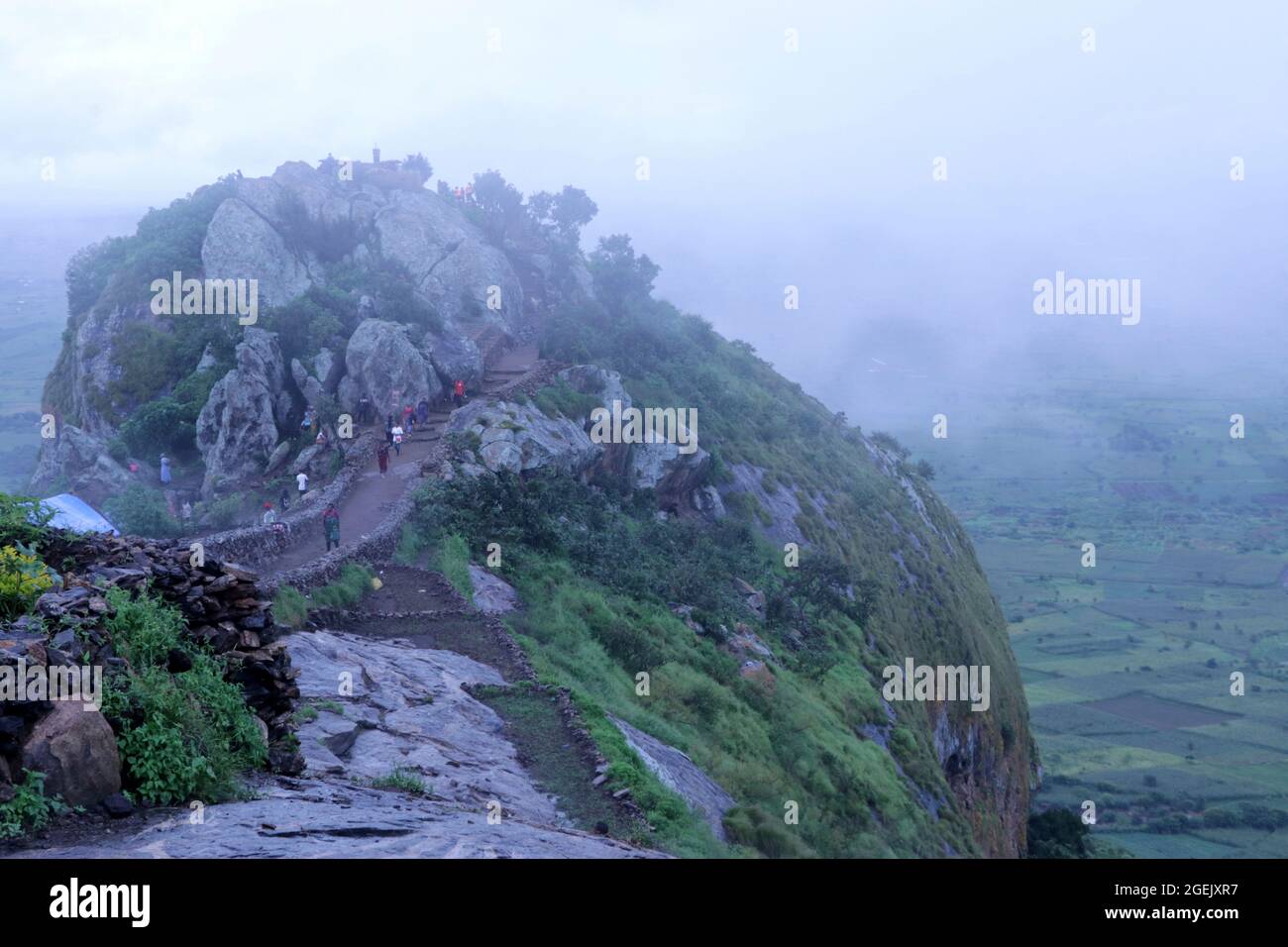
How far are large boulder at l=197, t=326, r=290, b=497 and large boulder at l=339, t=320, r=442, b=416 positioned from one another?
2754 mm

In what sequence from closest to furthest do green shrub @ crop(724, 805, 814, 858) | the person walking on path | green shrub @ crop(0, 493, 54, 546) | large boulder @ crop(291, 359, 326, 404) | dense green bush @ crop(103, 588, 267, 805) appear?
dense green bush @ crop(103, 588, 267, 805)
green shrub @ crop(0, 493, 54, 546)
green shrub @ crop(724, 805, 814, 858)
the person walking on path
large boulder @ crop(291, 359, 326, 404)

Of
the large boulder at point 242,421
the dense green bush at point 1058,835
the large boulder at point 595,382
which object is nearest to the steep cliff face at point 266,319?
the large boulder at point 242,421

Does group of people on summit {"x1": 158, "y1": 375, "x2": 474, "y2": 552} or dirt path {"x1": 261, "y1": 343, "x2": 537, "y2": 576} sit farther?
group of people on summit {"x1": 158, "y1": 375, "x2": 474, "y2": 552}

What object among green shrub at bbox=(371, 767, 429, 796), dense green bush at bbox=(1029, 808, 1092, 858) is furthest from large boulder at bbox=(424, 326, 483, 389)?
dense green bush at bbox=(1029, 808, 1092, 858)

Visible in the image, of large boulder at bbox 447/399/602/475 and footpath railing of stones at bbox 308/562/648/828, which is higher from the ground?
large boulder at bbox 447/399/602/475

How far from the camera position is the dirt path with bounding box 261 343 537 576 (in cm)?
2573

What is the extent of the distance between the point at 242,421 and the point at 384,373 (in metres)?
5.46

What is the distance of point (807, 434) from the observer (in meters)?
59.2

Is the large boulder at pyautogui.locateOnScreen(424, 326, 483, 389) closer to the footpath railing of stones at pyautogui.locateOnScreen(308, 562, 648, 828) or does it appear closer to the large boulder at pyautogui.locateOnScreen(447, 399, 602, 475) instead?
the large boulder at pyautogui.locateOnScreen(447, 399, 602, 475)

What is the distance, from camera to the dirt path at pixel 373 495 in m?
25.7

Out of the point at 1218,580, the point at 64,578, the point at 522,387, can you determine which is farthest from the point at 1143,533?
the point at 64,578

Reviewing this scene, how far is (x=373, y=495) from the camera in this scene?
30.9 m

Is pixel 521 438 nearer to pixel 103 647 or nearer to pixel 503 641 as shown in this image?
pixel 503 641
